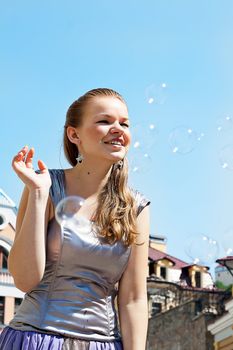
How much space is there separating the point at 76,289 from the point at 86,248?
0.15m

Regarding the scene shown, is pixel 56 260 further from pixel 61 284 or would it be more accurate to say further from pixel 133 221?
pixel 133 221

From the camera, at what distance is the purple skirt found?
9.14 feet

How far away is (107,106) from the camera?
3.09 m

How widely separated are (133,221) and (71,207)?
9.6 inches

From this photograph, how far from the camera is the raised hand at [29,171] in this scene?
292 cm

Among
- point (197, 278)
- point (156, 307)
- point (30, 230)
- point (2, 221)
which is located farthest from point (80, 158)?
point (197, 278)

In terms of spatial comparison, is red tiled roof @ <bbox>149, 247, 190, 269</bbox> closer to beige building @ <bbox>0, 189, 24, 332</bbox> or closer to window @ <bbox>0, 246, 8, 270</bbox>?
beige building @ <bbox>0, 189, 24, 332</bbox>

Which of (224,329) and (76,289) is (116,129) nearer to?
(76,289)

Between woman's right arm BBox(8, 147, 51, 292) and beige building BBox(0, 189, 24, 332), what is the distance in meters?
25.4

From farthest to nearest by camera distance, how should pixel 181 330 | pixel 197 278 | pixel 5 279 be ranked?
pixel 197 278, pixel 5 279, pixel 181 330

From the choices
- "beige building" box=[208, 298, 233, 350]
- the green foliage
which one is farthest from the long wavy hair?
the green foliage

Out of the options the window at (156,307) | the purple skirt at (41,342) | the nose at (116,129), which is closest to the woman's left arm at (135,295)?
the purple skirt at (41,342)

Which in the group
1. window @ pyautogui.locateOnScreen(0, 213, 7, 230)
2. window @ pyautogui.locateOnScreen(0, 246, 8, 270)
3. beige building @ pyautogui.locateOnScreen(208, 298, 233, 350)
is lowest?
beige building @ pyautogui.locateOnScreen(208, 298, 233, 350)

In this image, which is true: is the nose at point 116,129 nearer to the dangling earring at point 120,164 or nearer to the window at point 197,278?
the dangling earring at point 120,164
